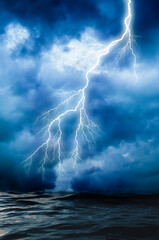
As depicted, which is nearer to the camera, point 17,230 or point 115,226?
point 17,230

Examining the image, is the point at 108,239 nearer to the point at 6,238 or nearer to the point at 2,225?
the point at 6,238

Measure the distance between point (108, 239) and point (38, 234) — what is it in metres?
0.96

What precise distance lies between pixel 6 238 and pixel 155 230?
6.85 ft

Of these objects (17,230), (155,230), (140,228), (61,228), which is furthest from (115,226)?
(17,230)

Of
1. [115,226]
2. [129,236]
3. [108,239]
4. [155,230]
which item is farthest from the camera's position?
[115,226]

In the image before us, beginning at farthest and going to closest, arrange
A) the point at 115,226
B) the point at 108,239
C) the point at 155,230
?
1. the point at 115,226
2. the point at 155,230
3. the point at 108,239

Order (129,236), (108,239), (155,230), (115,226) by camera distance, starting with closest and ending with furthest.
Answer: (108,239) → (129,236) → (155,230) → (115,226)

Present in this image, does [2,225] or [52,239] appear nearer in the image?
[52,239]

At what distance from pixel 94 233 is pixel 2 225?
159 centimetres

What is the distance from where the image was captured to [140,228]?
7.89ft

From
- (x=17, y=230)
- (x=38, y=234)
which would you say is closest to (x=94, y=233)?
(x=38, y=234)

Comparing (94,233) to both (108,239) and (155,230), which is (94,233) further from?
(155,230)

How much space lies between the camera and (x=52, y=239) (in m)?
1.95

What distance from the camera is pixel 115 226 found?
8.24 ft
